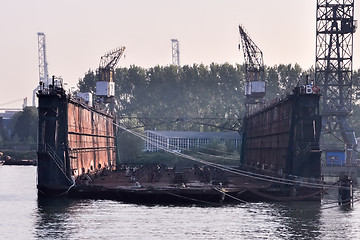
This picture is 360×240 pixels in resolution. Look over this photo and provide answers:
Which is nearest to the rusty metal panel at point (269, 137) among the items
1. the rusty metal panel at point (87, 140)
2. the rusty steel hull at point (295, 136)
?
the rusty steel hull at point (295, 136)

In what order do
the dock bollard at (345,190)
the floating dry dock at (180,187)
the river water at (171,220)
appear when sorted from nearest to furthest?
the river water at (171,220), the floating dry dock at (180,187), the dock bollard at (345,190)

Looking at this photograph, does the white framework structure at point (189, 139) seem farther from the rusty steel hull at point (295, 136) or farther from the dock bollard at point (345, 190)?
the dock bollard at point (345, 190)

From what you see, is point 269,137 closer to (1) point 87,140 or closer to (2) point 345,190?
(2) point 345,190

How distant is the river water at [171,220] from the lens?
5497 centimetres

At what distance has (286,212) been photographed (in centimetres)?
6850

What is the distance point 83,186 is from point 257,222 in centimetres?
2106

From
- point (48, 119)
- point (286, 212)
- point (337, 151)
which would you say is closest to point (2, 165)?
point (337, 151)

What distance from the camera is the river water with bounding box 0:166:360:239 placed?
54969mm

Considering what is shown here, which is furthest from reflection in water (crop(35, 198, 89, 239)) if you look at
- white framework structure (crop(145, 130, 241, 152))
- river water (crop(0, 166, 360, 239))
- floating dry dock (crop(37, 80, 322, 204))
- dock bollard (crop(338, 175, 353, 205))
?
white framework structure (crop(145, 130, 241, 152))

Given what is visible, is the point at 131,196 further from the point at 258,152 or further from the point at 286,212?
the point at 258,152

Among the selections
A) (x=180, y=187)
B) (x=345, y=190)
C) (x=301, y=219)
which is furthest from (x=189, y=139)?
(x=301, y=219)

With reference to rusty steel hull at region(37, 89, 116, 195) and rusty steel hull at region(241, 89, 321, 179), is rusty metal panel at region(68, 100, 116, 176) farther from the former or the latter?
rusty steel hull at region(241, 89, 321, 179)

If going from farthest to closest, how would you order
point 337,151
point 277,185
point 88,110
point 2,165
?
point 2,165 < point 337,151 < point 88,110 < point 277,185

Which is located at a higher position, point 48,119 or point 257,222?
point 48,119
